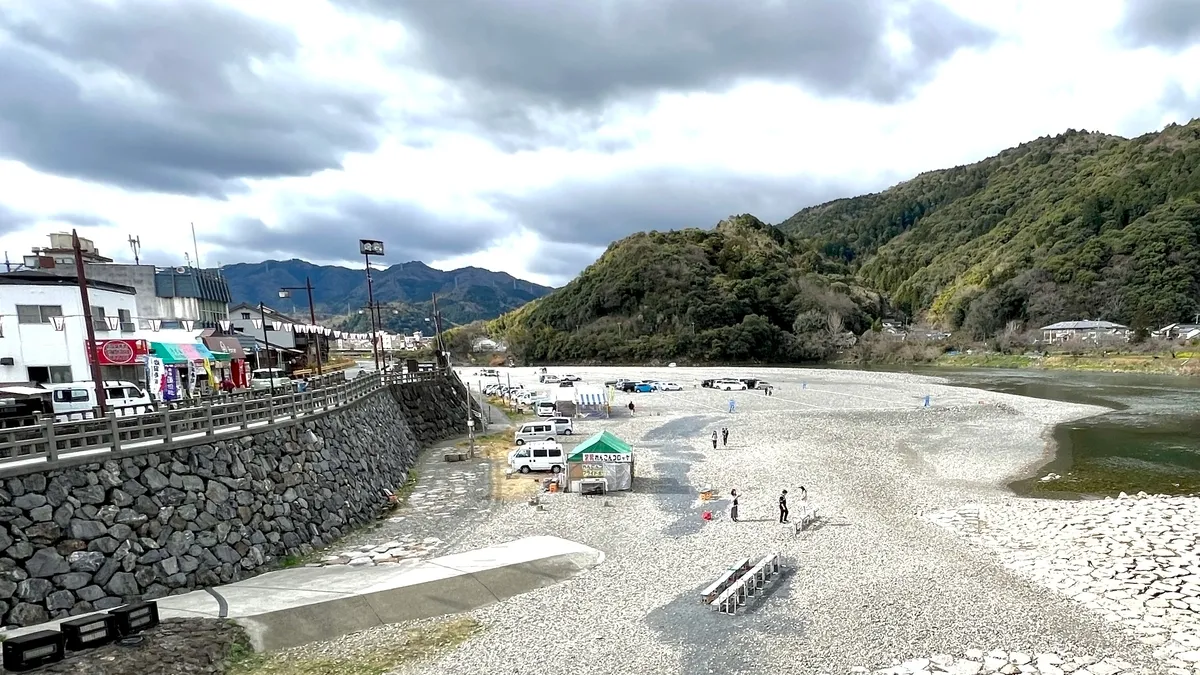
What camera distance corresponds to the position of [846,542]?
1914 centimetres

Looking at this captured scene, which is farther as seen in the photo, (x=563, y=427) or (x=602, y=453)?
(x=563, y=427)

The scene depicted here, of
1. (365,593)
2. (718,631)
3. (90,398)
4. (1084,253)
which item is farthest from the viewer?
(1084,253)

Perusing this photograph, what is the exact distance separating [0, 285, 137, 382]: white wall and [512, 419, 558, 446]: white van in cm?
2078

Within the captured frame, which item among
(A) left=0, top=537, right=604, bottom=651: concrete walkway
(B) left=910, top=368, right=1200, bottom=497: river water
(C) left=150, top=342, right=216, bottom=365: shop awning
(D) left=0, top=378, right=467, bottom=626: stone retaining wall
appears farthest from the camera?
(B) left=910, top=368, right=1200, bottom=497: river water

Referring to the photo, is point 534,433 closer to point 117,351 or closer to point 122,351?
point 122,351

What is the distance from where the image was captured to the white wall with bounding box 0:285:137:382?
71.5ft

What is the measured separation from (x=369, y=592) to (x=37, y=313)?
19481mm

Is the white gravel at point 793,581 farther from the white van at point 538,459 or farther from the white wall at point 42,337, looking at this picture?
the white wall at point 42,337

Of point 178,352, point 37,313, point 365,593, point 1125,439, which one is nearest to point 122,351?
point 178,352

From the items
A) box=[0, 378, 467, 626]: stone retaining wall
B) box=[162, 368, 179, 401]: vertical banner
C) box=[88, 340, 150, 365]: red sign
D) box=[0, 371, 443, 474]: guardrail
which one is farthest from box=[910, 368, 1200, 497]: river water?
box=[88, 340, 150, 365]: red sign

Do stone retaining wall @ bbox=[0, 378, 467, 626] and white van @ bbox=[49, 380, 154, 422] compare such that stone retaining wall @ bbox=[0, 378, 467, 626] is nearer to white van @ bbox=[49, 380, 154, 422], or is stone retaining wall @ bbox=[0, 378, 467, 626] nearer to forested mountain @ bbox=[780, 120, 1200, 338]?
white van @ bbox=[49, 380, 154, 422]

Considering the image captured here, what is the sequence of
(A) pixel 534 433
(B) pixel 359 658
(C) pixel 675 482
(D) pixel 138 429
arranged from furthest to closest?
(A) pixel 534 433 → (C) pixel 675 482 → (D) pixel 138 429 → (B) pixel 359 658

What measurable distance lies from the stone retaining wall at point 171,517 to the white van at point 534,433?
14.3m

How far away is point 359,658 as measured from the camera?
12539 millimetres
